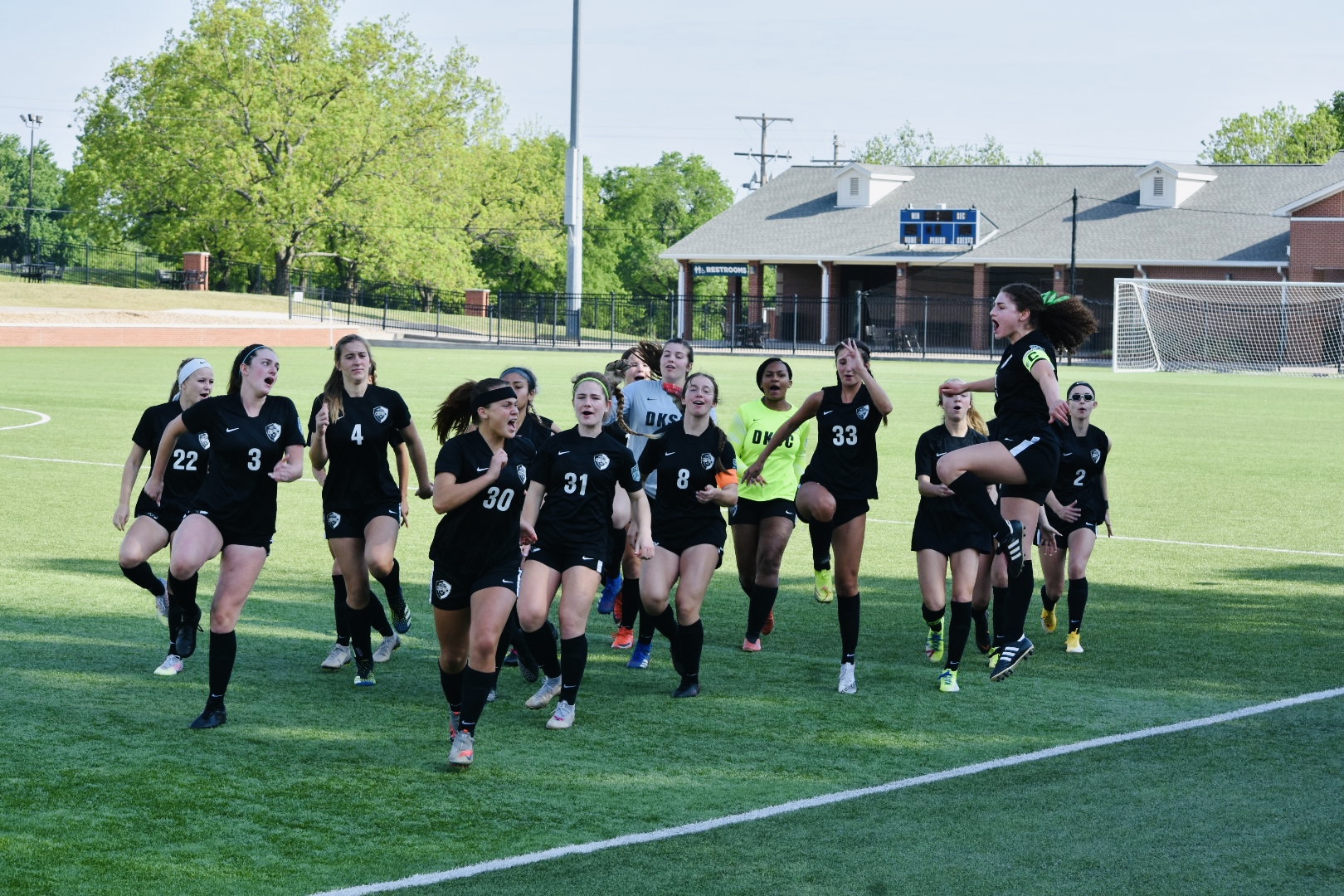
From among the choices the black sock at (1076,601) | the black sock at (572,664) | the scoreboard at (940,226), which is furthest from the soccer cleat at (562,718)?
the scoreboard at (940,226)

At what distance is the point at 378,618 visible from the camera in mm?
8992

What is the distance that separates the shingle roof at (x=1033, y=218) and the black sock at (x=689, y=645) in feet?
179

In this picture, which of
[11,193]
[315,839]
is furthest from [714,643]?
[11,193]

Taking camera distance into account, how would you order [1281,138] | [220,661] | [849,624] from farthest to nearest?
1. [1281,138]
2. [849,624]
3. [220,661]

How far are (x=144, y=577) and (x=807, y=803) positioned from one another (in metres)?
4.92

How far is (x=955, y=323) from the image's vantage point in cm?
6397

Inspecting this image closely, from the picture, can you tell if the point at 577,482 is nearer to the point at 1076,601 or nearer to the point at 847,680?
the point at 847,680

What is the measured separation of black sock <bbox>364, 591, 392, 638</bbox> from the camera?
8.81 metres

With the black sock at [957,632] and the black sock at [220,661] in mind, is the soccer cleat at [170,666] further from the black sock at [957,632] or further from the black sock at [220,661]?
the black sock at [957,632]

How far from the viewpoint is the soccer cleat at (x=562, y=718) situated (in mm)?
7668

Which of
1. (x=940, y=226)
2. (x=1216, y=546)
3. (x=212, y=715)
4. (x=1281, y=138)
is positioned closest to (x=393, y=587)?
(x=212, y=715)

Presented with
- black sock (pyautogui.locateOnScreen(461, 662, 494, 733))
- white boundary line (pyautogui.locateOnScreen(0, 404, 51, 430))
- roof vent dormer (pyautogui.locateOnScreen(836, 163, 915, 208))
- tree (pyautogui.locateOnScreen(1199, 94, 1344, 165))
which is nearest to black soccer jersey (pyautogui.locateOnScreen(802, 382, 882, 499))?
black sock (pyautogui.locateOnScreen(461, 662, 494, 733))

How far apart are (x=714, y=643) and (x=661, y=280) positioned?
9945 cm

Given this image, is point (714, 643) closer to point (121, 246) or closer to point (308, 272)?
point (308, 272)
